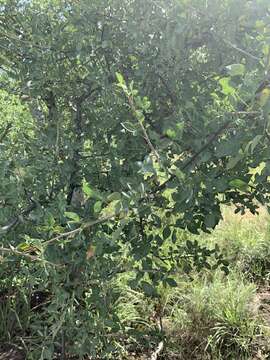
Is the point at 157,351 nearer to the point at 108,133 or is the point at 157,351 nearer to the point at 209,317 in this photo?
the point at 209,317

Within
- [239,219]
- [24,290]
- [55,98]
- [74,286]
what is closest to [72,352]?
[74,286]

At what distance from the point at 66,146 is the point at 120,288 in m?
1.13

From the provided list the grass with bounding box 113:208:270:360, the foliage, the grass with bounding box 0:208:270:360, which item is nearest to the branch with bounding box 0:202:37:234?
the foliage

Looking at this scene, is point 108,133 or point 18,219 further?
point 108,133

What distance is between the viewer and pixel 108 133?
174cm

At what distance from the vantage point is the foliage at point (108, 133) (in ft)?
4.59

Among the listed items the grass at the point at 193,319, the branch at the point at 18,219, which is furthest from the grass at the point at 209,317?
the branch at the point at 18,219

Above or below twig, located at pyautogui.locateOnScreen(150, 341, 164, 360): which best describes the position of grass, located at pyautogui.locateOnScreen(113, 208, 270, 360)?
below

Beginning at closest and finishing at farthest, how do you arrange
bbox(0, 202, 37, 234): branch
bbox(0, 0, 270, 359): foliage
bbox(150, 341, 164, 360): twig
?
bbox(0, 0, 270, 359): foliage < bbox(0, 202, 37, 234): branch < bbox(150, 341, 164, 360): twig

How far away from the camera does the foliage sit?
140cm

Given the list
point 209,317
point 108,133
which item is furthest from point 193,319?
point 108,133

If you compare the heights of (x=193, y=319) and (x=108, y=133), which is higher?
(x=108, y=133)

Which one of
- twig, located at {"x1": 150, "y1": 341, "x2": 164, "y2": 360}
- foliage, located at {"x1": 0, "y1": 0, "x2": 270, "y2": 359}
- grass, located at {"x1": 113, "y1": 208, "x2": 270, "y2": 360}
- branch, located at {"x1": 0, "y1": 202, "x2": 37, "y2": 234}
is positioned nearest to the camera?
foliage, located at {"x1": 0, "y1": 0, "x2": 270, "y2": 359}

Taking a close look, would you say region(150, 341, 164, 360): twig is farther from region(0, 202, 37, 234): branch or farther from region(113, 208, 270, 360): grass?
region(0, 202, 37, 234): branch
